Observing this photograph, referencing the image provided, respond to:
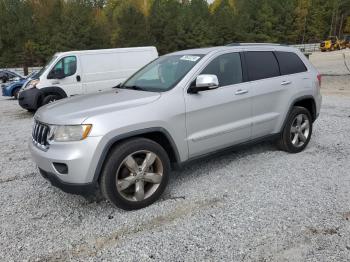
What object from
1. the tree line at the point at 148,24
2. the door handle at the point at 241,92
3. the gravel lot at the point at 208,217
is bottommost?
the gravel lot at the point at 208,217

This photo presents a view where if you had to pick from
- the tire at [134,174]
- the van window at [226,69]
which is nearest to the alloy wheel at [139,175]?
the tire at [134,174]

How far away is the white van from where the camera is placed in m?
10.2

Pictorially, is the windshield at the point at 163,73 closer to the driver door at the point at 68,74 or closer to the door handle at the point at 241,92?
the door handle at the point at 241,92

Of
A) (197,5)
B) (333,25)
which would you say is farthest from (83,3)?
(333,25)

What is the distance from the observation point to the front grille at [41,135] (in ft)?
12.1

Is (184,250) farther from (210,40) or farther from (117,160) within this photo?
(210,40)

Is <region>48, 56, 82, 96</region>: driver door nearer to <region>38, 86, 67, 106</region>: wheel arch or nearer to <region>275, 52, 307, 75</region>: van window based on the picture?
<region>38, 86, 67, 106</region>: wheel arch

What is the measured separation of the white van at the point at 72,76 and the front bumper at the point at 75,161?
715 centimetres

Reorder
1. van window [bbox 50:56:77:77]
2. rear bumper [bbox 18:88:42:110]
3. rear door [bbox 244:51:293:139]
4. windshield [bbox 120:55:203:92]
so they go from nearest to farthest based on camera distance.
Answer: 1. windshield [bbox 120:55:203:92]
2. rear door [bbox 244:51:293:139]
3. rear bumper [bbox 18:88:42:110]
4. van window [bbox 50:56:77:77]

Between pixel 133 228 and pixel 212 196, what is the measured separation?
1.05 m

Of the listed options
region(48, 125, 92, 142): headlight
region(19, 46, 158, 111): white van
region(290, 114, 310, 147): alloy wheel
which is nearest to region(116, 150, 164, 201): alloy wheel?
region(48, 125, 92, 142): headlight

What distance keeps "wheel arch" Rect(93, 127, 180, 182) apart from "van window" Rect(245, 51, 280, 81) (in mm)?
1545

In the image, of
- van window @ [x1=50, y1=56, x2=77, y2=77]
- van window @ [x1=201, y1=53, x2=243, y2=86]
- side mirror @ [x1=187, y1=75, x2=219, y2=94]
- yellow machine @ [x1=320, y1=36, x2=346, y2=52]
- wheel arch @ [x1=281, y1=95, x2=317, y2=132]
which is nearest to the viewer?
side mirror @ [x1=187, y1=75, x2=219, y2=94]

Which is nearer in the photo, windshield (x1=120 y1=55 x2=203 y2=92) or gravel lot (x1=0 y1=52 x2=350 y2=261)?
gravel lot (x1=0 y1=52 x2=350 y2=261)
